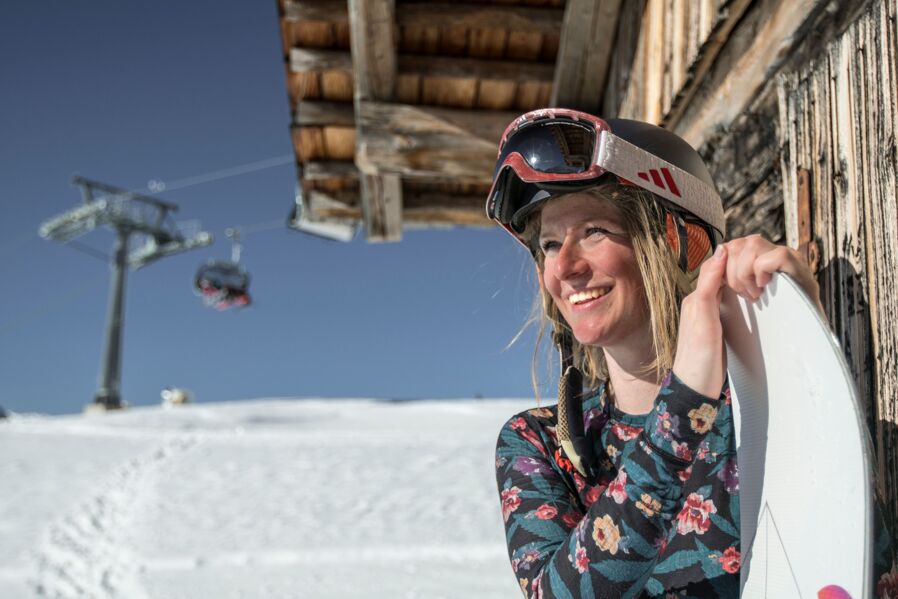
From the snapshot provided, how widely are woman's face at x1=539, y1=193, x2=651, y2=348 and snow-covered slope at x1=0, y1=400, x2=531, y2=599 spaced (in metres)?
5.92

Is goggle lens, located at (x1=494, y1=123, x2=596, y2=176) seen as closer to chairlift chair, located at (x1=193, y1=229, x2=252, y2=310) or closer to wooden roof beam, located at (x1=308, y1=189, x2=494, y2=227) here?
wooden roof beam, located at (x1=308, y1=189, x2=494, y2=227)

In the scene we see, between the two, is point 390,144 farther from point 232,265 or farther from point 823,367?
point 232,265

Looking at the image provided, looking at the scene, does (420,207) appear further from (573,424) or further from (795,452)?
(795,452)

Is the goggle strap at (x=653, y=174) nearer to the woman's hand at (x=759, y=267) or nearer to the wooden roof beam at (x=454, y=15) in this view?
the woman's hand at (x=759, y=267)

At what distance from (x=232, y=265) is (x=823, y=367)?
28.8 meters

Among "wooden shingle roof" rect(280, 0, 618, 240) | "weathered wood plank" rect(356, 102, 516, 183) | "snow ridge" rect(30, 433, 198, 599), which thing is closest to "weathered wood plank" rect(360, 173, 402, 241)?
"wooden shingle roof" rect(280, 0, 618, 240)

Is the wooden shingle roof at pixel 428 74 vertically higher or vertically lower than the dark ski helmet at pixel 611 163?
higher

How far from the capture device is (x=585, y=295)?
1.75 meters

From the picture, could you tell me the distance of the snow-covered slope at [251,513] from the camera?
7.72m

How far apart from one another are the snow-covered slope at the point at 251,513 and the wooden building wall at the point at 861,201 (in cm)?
593

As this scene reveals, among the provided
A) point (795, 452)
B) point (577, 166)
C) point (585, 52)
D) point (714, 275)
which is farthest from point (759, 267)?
point (585, 52)

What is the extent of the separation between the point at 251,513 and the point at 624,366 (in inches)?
397

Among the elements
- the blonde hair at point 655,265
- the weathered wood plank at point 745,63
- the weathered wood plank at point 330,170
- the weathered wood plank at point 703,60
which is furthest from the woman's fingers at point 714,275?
the weathered wood plank at point 330,170

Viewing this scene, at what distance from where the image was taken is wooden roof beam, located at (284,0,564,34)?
14.5 feet
